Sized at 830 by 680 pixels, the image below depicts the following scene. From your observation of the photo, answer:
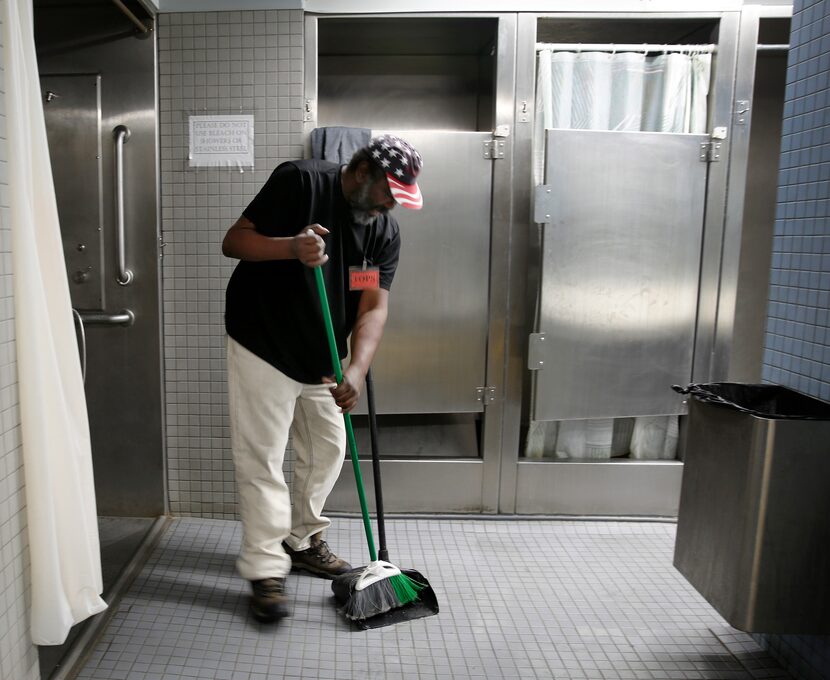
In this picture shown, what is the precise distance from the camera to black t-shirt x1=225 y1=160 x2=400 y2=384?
201 cm

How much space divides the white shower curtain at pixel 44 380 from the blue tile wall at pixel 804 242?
1908mm

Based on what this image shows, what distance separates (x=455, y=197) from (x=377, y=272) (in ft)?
2.26

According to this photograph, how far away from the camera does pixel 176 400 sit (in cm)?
273

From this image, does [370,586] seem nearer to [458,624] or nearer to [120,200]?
[458,624]

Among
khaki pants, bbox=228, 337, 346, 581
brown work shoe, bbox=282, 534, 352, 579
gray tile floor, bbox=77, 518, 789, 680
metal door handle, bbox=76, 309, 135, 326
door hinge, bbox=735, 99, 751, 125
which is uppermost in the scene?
door hinge, bbox=735, 99, 751, 125

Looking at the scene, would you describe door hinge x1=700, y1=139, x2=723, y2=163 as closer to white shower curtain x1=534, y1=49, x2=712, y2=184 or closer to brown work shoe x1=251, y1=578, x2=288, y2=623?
white shower curtain x1=534, y1=49, x2=712, y2=184

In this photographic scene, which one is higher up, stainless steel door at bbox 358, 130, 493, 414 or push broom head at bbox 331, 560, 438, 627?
stainless steel door at bbox 358, 130, 493, 414

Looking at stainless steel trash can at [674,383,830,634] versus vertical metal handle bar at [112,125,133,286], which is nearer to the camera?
stainless steel trash can at [674,383,830,634]

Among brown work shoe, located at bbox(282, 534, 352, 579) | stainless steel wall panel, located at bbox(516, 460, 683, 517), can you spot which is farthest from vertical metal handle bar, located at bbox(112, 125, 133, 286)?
stainless steel wall panel, located at bbox(516, 460, 683, 517)

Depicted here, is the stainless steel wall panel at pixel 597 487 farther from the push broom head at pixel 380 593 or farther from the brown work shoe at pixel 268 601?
the brown work shoe at pixel 268 601

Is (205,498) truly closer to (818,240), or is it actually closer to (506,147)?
(506,147)

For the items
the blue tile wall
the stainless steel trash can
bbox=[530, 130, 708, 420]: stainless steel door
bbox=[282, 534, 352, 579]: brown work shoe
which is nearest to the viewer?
the stainless steel trash can

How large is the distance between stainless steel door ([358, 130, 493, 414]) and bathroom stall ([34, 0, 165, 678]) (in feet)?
3.05

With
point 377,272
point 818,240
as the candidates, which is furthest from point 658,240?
point 377,272
